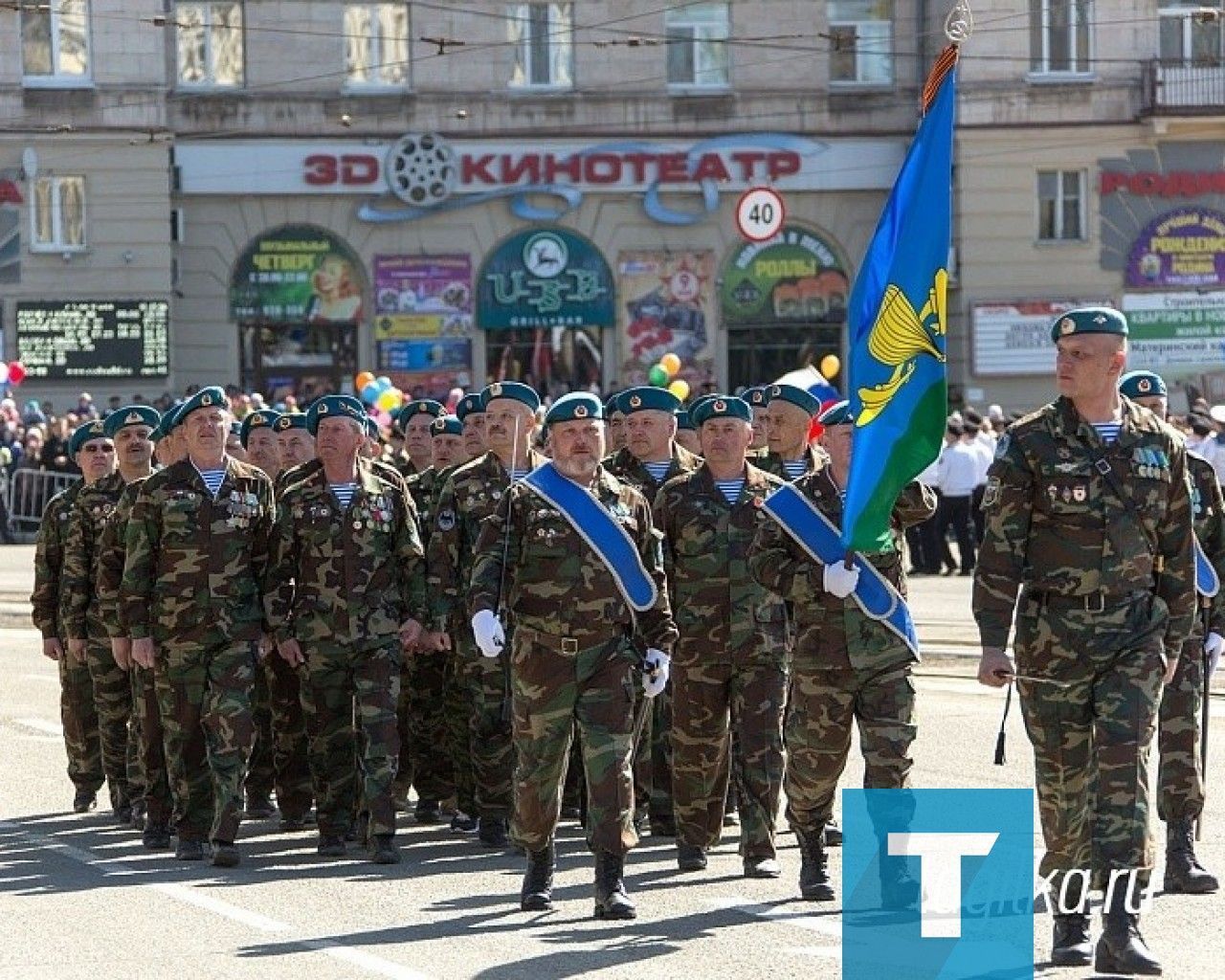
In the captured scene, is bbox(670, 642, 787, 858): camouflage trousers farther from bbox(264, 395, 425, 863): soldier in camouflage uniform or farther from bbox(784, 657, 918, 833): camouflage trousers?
bbox(264, 395, 425, 863): soldier in camouflage uniform

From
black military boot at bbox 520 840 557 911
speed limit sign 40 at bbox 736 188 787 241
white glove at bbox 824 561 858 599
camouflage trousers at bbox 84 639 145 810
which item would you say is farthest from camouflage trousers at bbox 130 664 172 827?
speed limit sign 40 at bbox 736 188 787 241

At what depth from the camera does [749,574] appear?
11.8 m

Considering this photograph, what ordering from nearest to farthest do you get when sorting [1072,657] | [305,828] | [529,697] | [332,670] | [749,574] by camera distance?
[1072,657] < [529,697] < [749,574] < [332,670] < [305,828]

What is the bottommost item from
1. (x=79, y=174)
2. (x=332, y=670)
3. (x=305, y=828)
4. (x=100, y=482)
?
(x=305, y=828)

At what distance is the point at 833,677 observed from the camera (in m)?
10.8

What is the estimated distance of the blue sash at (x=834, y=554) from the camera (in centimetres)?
1080

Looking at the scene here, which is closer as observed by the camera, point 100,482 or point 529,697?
point 529,697

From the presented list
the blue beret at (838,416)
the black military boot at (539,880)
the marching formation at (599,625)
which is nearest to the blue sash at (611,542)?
the marching formation at (599,625)

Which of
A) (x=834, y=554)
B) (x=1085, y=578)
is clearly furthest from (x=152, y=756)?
(x=1085, y=578)

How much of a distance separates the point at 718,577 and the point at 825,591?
1270 mm

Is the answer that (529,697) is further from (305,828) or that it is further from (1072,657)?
(305,828)

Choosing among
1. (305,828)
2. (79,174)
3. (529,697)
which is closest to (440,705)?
(305,828)

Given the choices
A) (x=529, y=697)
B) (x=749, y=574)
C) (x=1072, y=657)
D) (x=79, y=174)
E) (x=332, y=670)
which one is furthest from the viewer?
(x=79, y=174)

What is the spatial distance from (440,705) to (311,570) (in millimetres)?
1738
